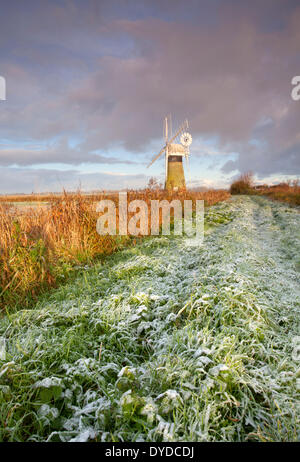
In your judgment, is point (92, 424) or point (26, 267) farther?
point (26, 267)

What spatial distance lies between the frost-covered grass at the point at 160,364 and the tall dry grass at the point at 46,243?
37.8 inches

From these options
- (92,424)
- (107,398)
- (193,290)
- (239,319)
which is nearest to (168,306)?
(193,290)

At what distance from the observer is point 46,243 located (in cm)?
542

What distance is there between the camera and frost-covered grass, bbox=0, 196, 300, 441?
5.65 feet

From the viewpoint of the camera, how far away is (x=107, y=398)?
1952 mm

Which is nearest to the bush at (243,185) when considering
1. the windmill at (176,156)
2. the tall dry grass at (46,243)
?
the windmill at (176,156)

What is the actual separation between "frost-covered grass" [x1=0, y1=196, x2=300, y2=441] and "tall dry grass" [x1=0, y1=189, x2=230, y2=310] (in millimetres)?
960

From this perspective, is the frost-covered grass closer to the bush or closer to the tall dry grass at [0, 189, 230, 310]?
the tall dry grass at [0, 189, 230, 310]

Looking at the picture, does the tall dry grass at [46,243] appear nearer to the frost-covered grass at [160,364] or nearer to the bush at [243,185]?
the frost-covered grass at [160,364]

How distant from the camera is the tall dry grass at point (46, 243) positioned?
14.8 ft

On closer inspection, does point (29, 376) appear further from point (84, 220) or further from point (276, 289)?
point (84, 220)

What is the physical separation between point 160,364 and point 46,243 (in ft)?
13.8

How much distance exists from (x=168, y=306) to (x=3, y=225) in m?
4.16

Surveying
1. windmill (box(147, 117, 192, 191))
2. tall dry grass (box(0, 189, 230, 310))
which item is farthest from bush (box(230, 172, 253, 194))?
tall dry grass (box(0, 189, 230, 310))
